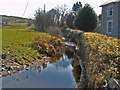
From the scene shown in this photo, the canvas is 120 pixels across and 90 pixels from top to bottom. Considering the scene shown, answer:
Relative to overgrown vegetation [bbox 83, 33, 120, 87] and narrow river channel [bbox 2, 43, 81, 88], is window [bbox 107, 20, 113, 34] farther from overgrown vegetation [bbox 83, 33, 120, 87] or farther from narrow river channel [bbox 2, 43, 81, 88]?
overgrown vegetation [bbox 83, 33, 120, 87]

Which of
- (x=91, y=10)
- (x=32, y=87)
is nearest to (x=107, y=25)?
(x=91, y=10)

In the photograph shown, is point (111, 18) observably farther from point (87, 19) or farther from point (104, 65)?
point (104, 65)

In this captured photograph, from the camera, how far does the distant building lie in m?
17.9

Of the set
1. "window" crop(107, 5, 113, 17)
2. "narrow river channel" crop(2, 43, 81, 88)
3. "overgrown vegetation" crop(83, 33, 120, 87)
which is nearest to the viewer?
Answer: "overgrown vegetation" crop(83, 33, 120, 87)

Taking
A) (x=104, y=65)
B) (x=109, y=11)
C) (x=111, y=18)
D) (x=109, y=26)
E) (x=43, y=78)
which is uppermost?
(x=109, y=11)

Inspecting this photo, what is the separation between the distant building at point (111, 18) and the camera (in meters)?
17.9

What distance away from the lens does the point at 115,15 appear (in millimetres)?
18328

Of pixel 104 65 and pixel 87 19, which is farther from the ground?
pixel 87 19

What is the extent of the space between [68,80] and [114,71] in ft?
9.35

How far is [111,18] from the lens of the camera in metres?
19.3

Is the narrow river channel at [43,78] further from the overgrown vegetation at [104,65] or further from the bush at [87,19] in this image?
the bush at [87,19]

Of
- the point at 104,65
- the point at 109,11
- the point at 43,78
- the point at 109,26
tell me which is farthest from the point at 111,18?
the point at 104,65

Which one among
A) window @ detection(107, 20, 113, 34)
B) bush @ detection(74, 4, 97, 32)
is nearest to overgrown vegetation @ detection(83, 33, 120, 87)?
window @ detection(107, 20, 113, 34)

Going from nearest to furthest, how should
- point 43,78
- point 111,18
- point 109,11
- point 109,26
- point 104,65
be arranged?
point 104,65
point 43,78
point 111,18
point 109,11
point 109,26
